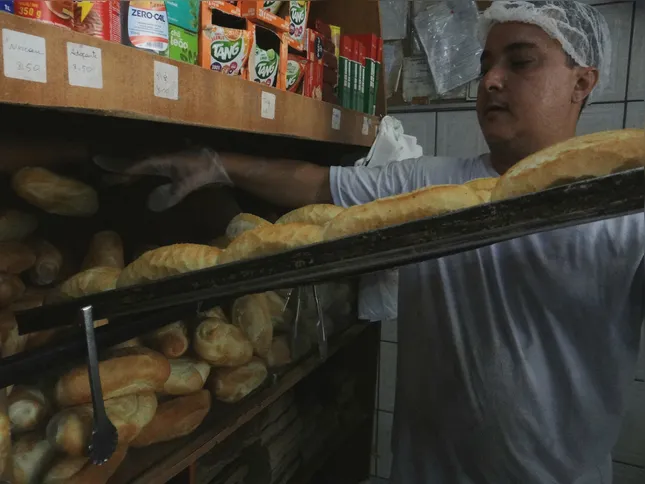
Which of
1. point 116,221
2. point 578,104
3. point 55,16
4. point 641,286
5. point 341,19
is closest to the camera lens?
point 55,16

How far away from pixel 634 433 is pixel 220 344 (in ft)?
4.18

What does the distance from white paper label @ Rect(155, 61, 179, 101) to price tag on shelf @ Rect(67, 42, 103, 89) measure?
0.35 feet

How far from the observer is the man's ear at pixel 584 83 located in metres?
1.19

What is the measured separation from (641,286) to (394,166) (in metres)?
0.67

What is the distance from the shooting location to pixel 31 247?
0.88 metres

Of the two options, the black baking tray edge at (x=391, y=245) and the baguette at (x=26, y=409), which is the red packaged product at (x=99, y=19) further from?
the baguette at (x=26, y=409)

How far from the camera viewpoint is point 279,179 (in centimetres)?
123

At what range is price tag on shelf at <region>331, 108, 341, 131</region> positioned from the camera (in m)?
1.33

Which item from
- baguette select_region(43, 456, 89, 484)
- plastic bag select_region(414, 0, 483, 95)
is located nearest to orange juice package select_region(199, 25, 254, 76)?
baguette select_region(43, 456, 89, 484)

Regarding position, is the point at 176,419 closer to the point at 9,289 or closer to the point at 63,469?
the point at 63,469

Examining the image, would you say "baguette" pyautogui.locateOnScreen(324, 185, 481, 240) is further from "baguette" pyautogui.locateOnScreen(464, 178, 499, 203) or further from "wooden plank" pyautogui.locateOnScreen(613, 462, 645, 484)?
"wooden plank" pyautogui.locateOnScreen(613, 462, 645, 484)

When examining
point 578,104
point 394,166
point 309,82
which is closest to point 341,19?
point 309,82

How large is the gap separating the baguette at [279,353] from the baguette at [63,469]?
0.46 metres

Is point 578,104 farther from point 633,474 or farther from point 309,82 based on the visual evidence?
point 633,474
